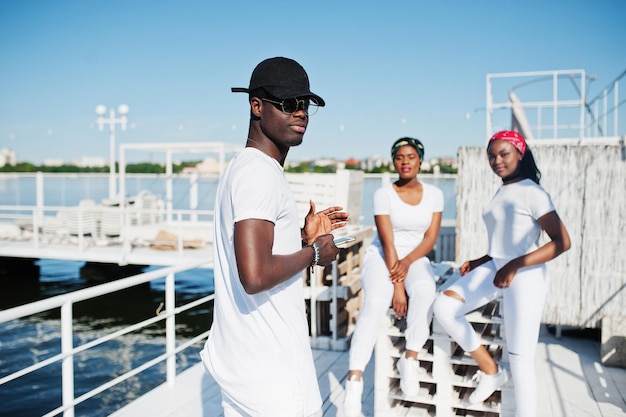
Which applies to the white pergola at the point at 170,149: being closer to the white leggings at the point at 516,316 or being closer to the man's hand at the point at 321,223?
the white leggings at the point at 516,316

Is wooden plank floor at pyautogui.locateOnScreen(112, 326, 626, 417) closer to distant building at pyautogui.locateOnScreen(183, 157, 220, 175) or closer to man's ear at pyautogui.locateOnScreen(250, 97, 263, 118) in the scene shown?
man's ear at pyautogui.locateOnScreen(250, 97, 263, 118)

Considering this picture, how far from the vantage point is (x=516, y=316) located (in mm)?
2967

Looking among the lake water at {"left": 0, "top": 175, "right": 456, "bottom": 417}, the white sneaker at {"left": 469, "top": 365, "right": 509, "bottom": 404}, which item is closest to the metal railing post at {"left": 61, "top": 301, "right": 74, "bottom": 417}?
the white sneaker at {"left": 469, "top": 365, "right": 509, "bottom": 404}

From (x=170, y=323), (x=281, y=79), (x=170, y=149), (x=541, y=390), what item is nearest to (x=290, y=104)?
(x=281, y=79)

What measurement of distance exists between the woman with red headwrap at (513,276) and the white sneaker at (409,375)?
0.31 m

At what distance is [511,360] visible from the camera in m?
2.99

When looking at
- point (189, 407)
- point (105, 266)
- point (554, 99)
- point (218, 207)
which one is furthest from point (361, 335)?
point (105, 266)

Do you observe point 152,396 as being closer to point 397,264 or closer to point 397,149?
point 397,264

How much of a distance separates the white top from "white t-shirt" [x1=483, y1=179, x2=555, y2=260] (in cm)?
49

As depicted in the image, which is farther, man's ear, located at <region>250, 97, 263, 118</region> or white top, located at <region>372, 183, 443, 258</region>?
white top, located at <region>372, 183, 443, 258</region>

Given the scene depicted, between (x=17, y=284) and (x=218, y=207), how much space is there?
47.6 ft

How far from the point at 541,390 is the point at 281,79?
3.58 m

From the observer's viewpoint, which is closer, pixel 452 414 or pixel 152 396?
pixel 452 414

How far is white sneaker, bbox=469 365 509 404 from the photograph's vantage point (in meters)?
3.06
